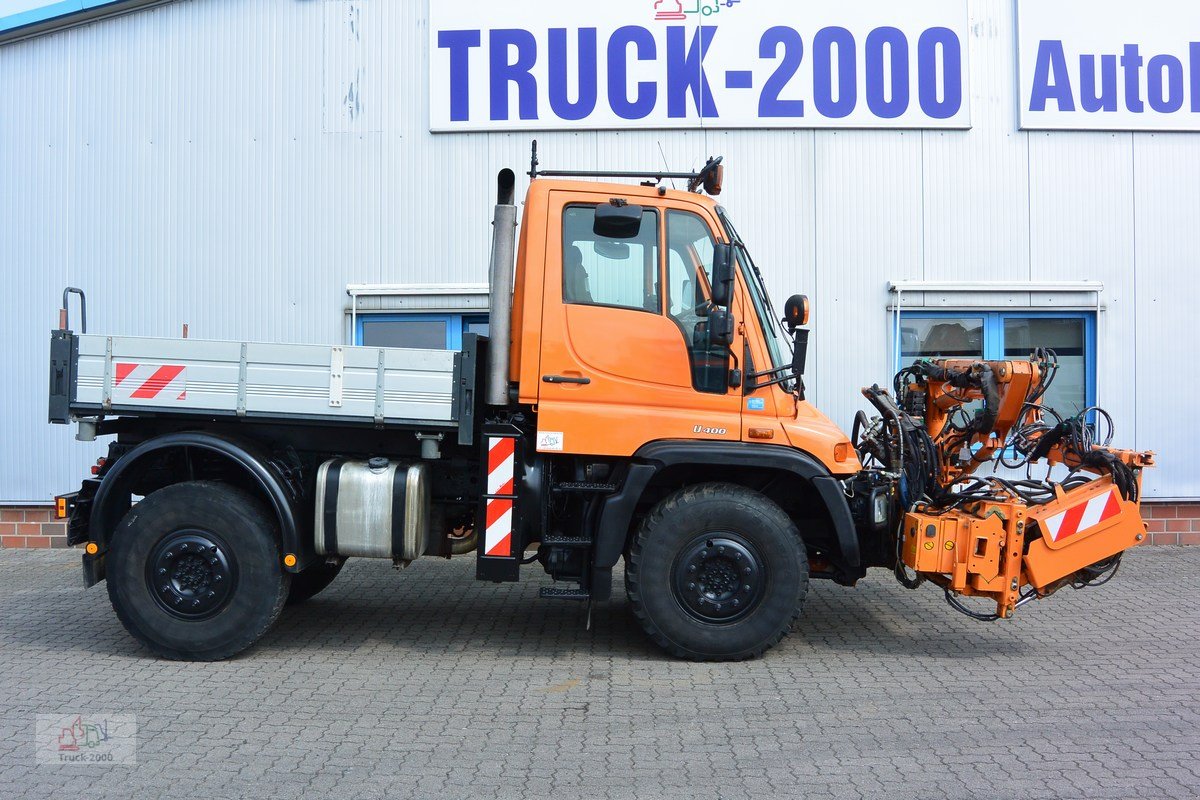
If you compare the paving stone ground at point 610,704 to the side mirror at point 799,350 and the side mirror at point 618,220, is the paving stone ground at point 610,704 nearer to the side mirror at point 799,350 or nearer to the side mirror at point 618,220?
the side mirror at point 799,350

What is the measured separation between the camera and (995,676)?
18.9 feet

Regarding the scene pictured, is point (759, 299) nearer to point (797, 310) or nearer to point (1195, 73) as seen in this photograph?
point (797, 310)

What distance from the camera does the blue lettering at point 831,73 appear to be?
383 inches

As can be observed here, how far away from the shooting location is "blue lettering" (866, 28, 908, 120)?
9.73m

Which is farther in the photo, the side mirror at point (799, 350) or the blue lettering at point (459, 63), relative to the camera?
the blue lettering at point (459, 63)

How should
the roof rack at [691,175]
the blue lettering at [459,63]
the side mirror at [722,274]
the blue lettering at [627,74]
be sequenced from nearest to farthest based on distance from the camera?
the side mirror at [722,274], the roof rack at [691,175], the blue lettering at [627,74], the blue lettering at [459,63]

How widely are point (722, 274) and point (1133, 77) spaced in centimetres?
680

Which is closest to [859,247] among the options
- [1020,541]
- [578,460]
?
[1020,541]

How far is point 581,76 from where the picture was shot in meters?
9.74

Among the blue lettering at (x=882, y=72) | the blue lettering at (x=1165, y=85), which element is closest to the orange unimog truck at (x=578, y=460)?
the blue lettering at (x=882, y=72)

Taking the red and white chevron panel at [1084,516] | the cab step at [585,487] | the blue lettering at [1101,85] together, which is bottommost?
the red and white chevron panel at [1084,516]

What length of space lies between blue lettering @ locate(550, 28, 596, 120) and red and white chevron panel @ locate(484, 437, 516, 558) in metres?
4.89

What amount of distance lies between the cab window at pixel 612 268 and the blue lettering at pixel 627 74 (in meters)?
4.17

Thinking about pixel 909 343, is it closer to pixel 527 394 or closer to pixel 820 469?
pixel 820 469
